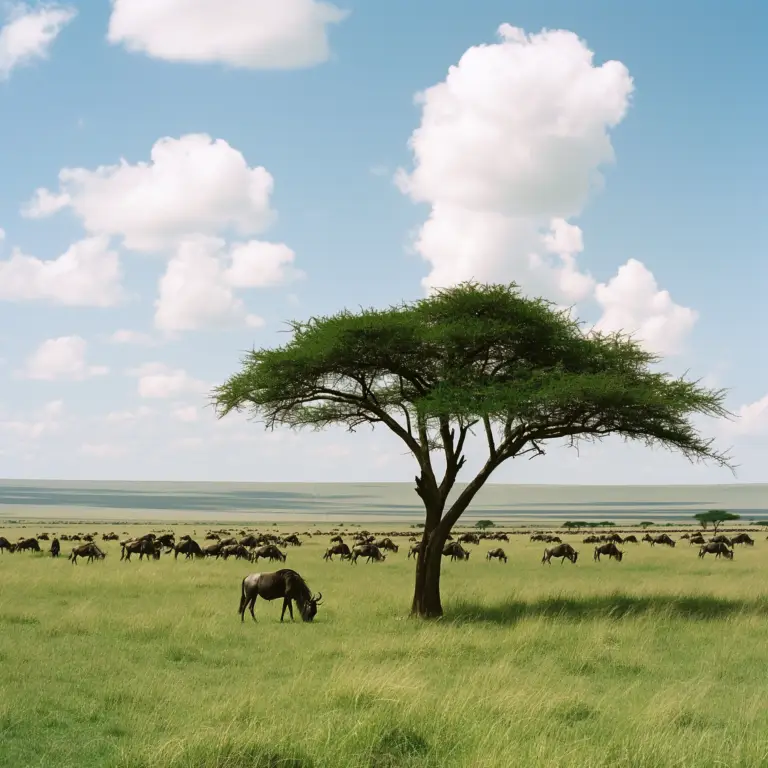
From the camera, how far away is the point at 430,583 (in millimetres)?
22359

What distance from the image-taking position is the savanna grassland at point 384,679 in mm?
9391

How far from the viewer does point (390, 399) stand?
25547 millimetres

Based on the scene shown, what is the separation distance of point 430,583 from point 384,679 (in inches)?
391

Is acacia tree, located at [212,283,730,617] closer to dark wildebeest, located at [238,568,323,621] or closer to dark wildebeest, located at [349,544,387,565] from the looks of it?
dark wildebeest, located at [238,568,323,621]

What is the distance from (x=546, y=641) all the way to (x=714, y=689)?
4.62m

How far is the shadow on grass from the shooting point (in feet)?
71.4

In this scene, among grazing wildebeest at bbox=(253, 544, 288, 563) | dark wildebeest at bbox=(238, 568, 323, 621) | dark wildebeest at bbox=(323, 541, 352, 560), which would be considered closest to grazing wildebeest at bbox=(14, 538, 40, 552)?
grazing wildebeest at bbox=(253, 544, 288, 563)

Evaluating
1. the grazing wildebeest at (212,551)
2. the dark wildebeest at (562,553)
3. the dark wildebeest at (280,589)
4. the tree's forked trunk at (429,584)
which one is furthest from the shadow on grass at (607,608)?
the grazing wildebeest at (212,551)

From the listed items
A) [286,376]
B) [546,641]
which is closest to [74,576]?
[286,376]

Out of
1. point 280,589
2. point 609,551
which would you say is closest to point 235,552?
point 609,551

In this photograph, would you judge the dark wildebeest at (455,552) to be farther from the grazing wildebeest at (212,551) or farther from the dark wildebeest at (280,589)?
the dark wildebeest at (280,589)

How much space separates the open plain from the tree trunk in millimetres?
646

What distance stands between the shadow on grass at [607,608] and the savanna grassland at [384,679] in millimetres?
130

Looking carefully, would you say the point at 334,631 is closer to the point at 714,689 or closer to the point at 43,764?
the point at 714,689
